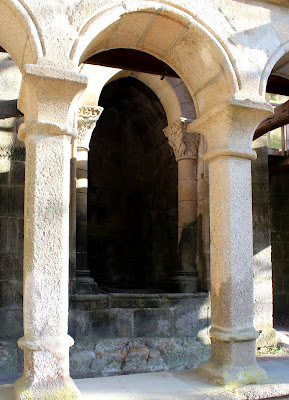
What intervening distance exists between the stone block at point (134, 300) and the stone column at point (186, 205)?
1.69 ft

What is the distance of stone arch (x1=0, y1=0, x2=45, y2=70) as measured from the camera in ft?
9.66

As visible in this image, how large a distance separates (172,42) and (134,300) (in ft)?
10.4

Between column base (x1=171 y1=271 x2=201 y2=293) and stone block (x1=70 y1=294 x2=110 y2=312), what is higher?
column base (x1=171 y1=271 x2=201 y2=293)

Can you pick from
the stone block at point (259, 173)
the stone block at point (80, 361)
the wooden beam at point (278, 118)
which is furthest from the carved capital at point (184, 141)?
the stone block at point (80, 361)

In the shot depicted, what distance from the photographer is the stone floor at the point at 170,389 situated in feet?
9.77

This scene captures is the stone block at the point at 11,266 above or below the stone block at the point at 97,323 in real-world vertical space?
above

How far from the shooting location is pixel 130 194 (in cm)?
945

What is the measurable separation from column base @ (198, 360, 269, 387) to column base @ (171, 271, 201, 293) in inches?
99.5

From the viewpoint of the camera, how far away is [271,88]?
5.00m

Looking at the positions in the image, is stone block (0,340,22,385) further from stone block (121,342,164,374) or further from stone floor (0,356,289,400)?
stone floor (0,356,289,400)

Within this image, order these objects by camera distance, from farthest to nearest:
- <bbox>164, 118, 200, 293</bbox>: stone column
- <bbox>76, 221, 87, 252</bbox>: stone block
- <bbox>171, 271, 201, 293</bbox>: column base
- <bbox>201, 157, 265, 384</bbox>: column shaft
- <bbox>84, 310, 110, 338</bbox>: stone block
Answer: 1. <bbox>164, 118, 200, 293</bbox>: stone column
2. <bbox>171, 271, 201, 293</bbox>: column base
3. <bbox>76, 221, 87, 252</bbox>: stone block
4. <bbox>84, 310, 110, 338</bbox>: stone block
5. <bbox>201, 157, 265, 384</bbox>: column shaft

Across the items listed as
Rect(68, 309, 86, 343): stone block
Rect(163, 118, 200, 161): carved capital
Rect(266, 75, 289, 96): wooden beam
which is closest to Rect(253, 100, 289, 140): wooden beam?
Rect(266, 75, 289, 96): wooden beam

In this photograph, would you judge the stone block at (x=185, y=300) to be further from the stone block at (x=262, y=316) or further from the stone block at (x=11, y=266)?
the stone block at (x=11, y=266)

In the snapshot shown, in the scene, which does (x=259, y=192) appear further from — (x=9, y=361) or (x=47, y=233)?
(x=47, y=233)
